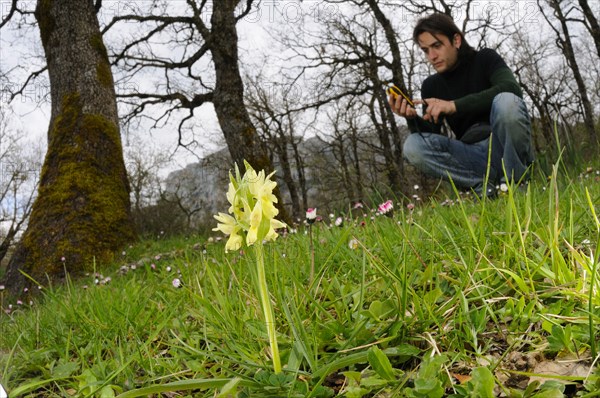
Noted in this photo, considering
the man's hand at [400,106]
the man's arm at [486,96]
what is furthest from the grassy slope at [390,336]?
the man's arm at [486,96]

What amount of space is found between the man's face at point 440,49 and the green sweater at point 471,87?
18 cm

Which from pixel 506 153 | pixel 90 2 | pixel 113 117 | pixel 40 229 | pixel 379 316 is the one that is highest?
pixel 90 2

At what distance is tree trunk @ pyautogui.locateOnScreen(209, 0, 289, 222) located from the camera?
8109mm

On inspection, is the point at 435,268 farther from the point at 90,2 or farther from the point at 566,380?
the point at 90,2

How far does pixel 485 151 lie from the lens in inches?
168

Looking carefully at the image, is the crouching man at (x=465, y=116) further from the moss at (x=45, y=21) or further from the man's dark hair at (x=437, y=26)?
the moss at (x=45, y=21)

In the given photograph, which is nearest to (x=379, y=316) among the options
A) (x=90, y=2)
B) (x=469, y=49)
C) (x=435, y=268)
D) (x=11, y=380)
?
(x=435, y=268)

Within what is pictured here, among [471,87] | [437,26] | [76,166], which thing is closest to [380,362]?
[437,26]

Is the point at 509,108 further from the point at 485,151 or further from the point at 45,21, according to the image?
the point at 45,21

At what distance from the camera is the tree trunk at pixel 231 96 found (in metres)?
8.11

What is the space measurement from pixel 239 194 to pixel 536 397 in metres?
0.77

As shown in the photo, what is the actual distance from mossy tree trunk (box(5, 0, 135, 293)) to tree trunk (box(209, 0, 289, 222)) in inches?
88.5

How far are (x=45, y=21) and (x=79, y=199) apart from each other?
127 inches

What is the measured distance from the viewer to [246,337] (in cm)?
138
